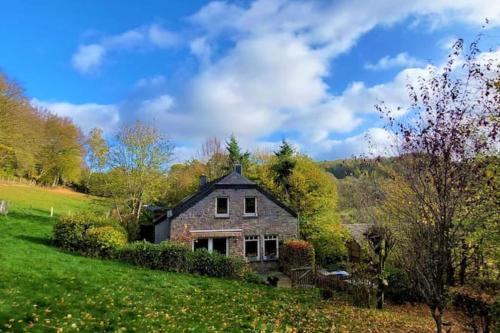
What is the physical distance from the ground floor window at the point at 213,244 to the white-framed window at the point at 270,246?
3.05m

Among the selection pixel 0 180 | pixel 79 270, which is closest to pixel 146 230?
pixel 79 270

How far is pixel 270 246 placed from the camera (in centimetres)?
2762

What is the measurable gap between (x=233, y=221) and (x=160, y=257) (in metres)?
8.10

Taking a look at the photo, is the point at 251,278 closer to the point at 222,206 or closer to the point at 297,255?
the point at 297,255

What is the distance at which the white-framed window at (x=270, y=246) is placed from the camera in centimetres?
2735

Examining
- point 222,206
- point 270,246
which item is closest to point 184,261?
point 222,206

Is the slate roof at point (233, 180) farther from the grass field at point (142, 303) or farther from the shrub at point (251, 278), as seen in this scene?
the grass field at point (142, 303)

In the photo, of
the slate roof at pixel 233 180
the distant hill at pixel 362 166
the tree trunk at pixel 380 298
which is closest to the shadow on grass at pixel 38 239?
the slate roof at pixel 233 180

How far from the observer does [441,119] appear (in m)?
9.16

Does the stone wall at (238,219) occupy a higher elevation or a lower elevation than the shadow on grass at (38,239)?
higher

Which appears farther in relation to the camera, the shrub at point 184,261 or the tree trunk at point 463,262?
the shrub at point 184,261

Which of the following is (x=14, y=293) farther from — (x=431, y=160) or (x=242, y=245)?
(x=242, y=245)

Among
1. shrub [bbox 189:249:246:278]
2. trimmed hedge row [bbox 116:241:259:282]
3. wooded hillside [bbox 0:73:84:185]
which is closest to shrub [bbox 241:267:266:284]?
trimmed hedge row [bbox 116:241:259:282]

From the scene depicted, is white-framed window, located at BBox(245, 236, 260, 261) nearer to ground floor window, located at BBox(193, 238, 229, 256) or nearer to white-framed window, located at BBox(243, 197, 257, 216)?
ground floor window, located at BBox(193, 238, 229, 256)
